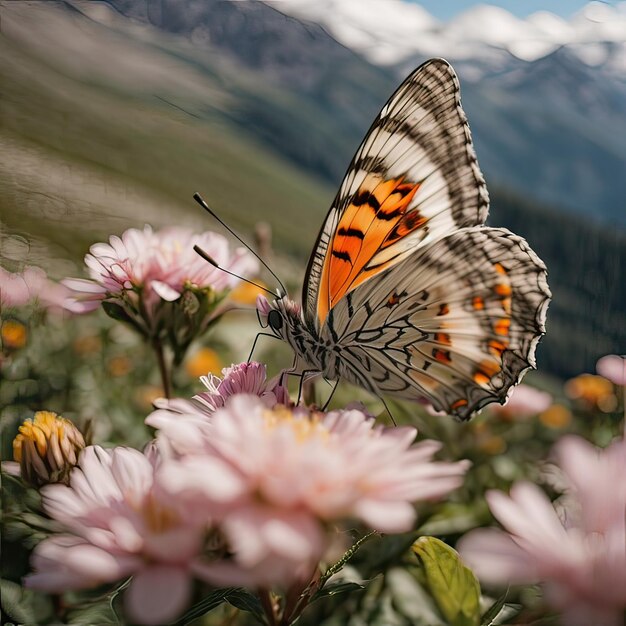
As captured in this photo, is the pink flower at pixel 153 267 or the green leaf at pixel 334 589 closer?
the green leaf at pixel 334 589

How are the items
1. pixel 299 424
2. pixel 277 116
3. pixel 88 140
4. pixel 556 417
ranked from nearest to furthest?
pixel 299 424
pixel 88 140
pixel 277 116
pixel 556 417

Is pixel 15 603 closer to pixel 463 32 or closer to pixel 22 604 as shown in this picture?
pixel 22 604

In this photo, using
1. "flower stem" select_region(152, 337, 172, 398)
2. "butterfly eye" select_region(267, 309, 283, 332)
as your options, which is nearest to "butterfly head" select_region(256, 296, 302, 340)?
"butterfly eye" select_region(267, 309, 283, 332)

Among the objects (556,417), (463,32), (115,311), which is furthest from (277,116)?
(556,417)

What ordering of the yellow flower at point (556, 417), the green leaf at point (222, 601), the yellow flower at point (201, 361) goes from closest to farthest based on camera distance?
the green leaf at point (222, 601)
the yellow flower at point (201, 361)
the yellow flower at point (556, 417)

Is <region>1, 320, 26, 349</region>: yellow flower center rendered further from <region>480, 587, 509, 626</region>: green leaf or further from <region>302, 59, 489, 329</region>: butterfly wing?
<region>480, 587, 509, 626</region>: green leaf

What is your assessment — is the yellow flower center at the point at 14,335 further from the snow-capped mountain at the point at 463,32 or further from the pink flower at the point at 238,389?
the snow-capped mountain at the point at 463,32

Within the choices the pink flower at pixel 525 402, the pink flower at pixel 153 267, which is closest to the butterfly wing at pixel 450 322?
the pink flower at pixel 153 267
